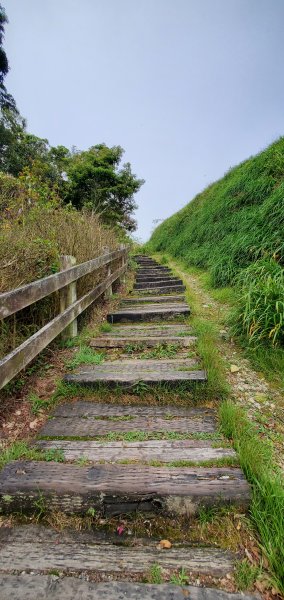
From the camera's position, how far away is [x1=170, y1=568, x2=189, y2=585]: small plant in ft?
4.00

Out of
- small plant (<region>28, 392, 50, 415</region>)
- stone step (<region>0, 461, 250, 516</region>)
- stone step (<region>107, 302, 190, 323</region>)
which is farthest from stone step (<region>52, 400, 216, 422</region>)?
stone step (<region>107, 302, 190, 323</region>)

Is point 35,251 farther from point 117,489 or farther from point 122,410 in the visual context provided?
point 117,489

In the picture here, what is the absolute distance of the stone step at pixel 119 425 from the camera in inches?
84.2

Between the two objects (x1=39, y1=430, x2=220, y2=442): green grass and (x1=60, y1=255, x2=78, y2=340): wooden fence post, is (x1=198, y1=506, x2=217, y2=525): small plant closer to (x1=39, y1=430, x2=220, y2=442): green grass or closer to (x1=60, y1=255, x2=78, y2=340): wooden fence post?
(x1=39, y1=430, x2=220, y2=442): green grass

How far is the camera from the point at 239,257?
5957 millimetres

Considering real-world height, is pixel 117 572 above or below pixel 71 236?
below

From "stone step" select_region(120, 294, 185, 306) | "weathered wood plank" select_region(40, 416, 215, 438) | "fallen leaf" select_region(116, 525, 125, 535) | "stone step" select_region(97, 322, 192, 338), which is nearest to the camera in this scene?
"fallen leaf" select_region(116, 525, 125, 535)

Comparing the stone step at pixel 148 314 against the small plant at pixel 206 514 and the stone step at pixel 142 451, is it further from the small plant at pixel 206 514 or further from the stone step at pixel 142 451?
the small plant at pixel 206 514

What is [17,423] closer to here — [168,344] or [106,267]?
[168,344]

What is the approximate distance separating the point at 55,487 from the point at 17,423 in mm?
889

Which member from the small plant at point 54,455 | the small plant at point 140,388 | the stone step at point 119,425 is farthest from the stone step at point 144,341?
the small plant at point 54,455

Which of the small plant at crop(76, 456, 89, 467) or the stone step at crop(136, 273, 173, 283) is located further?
the stone step at crop(136, 273, 173, 283)

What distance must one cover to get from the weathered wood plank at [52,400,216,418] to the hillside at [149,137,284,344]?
130 cm

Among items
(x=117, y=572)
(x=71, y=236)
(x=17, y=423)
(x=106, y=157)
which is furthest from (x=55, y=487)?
(x=106, y=157)
